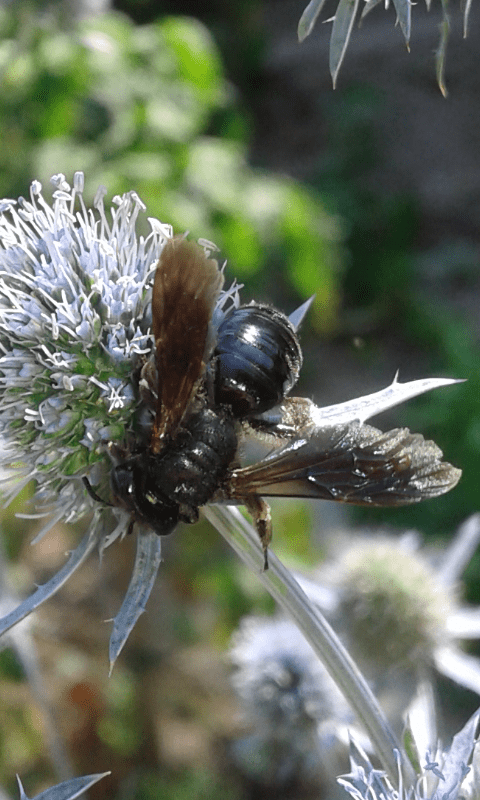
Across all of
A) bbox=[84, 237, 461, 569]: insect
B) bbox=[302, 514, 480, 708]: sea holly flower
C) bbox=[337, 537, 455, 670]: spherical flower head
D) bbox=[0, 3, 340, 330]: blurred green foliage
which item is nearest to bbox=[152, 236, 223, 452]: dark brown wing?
bbox=[84, 237, 461, 569]: insect

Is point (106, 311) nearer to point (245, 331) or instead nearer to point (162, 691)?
point (245, 331)

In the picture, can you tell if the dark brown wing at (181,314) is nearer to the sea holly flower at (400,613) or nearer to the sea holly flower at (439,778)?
the sea holly flower at (439,778)

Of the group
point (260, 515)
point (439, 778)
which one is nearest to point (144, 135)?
point (260, 515)

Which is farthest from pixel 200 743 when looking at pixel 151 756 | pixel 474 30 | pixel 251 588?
pixel 474 30

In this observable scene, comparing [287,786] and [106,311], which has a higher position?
[106,311]

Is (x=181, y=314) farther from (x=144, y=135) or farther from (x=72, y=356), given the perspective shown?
(x=144, y=135)

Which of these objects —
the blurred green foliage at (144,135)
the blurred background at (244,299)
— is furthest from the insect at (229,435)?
the blurred green foliage at (144,135)

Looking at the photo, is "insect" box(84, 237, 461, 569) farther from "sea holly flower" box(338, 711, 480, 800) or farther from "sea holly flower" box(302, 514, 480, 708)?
A: "sea holly flower" box(302, 514, 480, 708)
